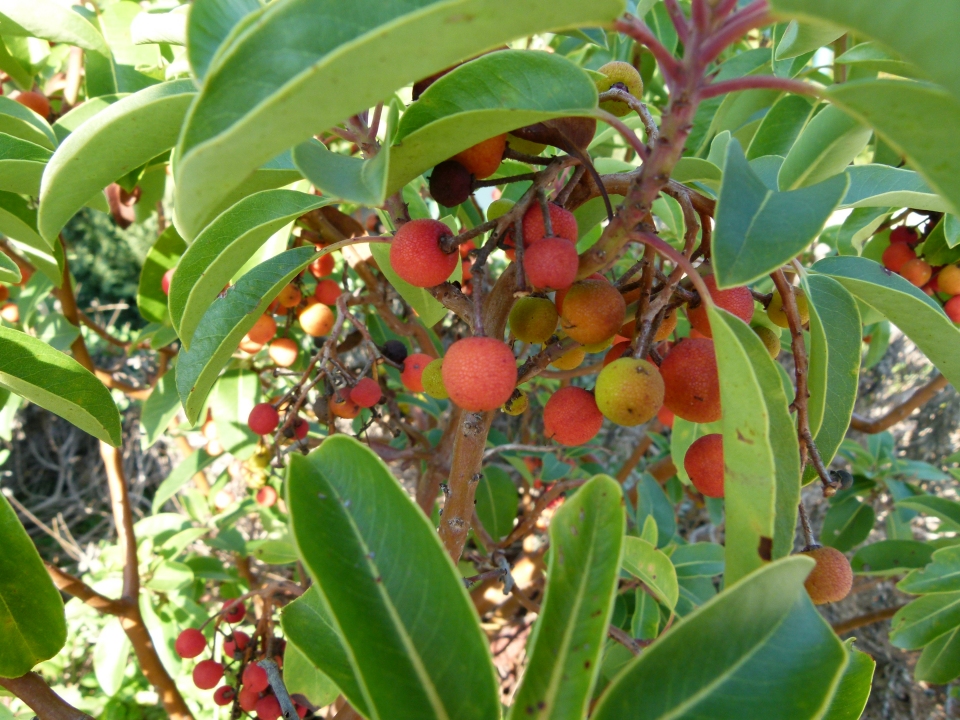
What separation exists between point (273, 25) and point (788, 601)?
1.88 ft

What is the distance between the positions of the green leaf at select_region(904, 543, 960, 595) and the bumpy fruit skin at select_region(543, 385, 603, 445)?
1077mm

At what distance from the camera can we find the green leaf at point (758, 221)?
0.50 metres

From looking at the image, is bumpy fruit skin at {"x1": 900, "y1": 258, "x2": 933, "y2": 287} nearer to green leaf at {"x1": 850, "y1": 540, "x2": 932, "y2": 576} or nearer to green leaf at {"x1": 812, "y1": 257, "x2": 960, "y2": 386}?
green leaf at {"x1": 850, "y1": 540, "x2": 932, "y2": 576}

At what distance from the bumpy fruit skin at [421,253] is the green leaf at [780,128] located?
80 cm

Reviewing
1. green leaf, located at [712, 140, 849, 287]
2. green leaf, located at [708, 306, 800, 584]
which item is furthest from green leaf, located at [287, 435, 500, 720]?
green leaf, located at [712, 140, 849, 287]

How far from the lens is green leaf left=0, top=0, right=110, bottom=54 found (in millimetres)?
1064

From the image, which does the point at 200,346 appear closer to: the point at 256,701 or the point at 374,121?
the point at 374,121

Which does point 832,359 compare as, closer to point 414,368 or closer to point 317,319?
point 414,368

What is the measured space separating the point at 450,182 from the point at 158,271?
1097 mm

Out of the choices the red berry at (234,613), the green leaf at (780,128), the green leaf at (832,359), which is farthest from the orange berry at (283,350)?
the green leaf at (832,359)

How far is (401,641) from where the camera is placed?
22.4 inches

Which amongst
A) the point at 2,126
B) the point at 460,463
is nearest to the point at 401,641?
the point at 460,463

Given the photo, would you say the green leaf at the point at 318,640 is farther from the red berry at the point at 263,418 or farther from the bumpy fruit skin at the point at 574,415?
the red berry at the point at 263,418

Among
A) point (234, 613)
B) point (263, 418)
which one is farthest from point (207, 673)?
point (263, 418)
